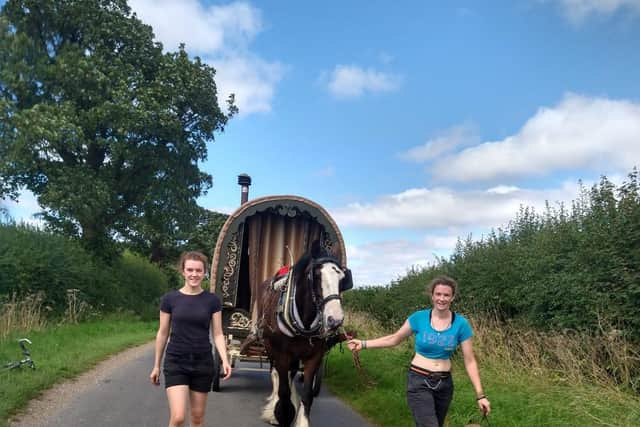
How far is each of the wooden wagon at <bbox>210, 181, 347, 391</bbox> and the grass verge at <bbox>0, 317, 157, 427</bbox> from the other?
2532mm

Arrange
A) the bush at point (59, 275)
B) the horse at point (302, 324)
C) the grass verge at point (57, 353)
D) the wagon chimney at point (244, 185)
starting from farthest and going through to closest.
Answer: the bush at point (59, 275) → the wagon chimney at point (244, 185) → the grass verge at point (57, 353) → the horse at point (302, 324)

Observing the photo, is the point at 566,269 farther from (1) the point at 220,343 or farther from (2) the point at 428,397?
(1) the point at 220,343

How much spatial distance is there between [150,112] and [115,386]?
1405cm

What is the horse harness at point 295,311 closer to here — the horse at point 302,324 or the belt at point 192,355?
the horse at point 302,324

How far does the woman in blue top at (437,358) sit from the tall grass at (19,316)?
10268mm

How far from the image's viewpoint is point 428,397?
3.84 meters

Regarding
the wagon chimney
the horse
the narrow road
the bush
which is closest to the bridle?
the horse

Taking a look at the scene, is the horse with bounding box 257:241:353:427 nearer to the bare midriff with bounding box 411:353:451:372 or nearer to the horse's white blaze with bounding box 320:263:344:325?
the horse's white blaze with bounding box 320:263:344:325

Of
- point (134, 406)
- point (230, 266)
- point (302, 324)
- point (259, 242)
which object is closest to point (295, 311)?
point (302, 324)

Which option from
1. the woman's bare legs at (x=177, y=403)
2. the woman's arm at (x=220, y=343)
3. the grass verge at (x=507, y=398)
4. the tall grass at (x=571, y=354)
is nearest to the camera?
the woman's bare legs at (x=177, y=403)

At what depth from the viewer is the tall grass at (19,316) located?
465 inches

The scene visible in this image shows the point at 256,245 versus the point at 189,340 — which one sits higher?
the point at 256,245

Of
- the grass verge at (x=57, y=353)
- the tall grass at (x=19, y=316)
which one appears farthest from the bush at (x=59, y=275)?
the grass verge at (x=57, y=353)

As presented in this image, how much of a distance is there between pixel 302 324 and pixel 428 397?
1844 mm
